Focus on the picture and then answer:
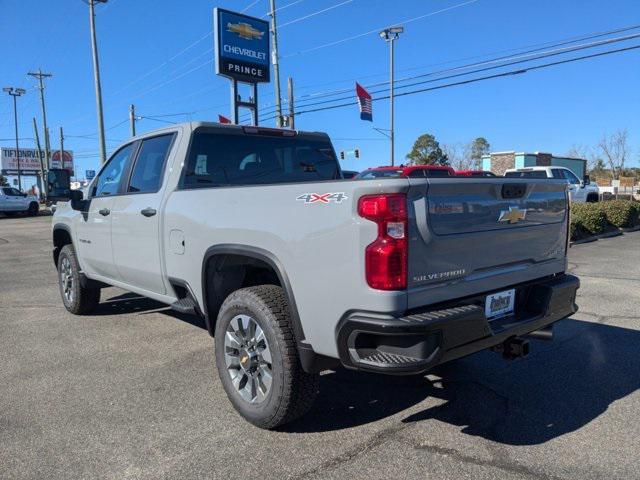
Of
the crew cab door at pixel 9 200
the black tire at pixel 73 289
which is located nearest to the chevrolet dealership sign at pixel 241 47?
the black tire at pixel 73 289

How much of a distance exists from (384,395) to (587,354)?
2.11m

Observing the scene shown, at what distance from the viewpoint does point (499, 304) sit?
3.26m

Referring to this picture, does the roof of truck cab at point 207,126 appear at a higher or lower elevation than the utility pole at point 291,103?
lower

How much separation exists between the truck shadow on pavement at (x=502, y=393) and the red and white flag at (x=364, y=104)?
2285cm

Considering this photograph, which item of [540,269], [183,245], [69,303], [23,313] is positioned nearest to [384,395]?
[540,269]

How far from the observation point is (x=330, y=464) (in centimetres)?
295

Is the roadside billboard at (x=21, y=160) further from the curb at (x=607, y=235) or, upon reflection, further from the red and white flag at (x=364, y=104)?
the curb at (x=607, y=235)

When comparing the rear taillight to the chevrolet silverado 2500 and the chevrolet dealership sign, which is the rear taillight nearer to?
the chevrolet silverado 2500

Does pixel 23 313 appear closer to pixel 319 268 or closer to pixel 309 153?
pixel 309 153

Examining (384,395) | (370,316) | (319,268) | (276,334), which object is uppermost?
(319,268)

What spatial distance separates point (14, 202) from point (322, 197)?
33889 mm

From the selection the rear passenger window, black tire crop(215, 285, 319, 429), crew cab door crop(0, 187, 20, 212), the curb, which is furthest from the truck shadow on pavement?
crew cab door crop(0, 187, 20, 212)

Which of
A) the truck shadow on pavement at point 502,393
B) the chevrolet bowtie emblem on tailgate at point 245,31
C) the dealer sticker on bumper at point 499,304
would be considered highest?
the chevrolet bowtie emblem on tailgate at point 245,31

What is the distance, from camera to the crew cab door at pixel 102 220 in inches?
203
